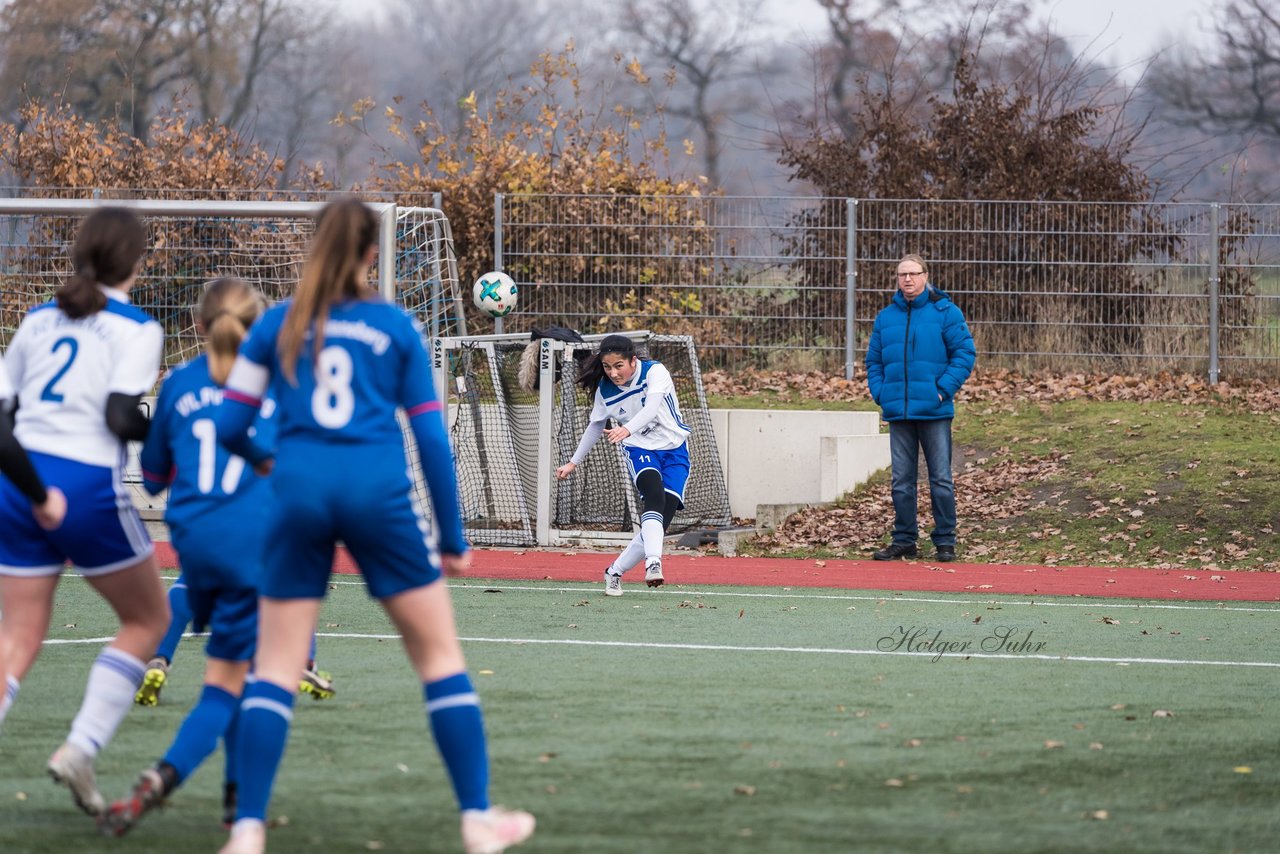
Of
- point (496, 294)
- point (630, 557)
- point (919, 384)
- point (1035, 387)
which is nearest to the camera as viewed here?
point (630, 557)

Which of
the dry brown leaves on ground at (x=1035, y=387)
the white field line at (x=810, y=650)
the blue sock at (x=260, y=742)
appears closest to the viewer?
the blue sock at (x=260, y=742)

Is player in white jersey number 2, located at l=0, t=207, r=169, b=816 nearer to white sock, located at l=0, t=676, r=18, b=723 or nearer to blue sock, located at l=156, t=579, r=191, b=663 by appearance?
white sock, located at l=0, t=676, r=18, b=723

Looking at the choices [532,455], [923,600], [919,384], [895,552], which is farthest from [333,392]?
[532,455]

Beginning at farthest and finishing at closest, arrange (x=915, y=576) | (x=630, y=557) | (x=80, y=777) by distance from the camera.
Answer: (x=915, y=576) < (x=630, y=557) < (x=80, y=777)

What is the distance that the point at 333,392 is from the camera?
4109 millimetres

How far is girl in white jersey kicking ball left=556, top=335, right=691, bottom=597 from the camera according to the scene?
35.1 ft

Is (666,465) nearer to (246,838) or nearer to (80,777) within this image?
(80,777)

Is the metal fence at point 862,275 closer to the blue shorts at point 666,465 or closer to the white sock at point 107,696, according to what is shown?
the blue shorts at point 666,465

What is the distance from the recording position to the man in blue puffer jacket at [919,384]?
42.9 feet

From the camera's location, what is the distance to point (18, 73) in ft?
132

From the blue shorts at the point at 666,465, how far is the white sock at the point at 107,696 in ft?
20.0

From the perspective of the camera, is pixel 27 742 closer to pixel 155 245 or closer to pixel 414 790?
pixel 414 790

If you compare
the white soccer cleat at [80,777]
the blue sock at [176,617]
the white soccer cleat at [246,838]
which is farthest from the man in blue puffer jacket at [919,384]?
the white soccer cleat at [246,838]

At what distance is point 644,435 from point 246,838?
691 centimetres
